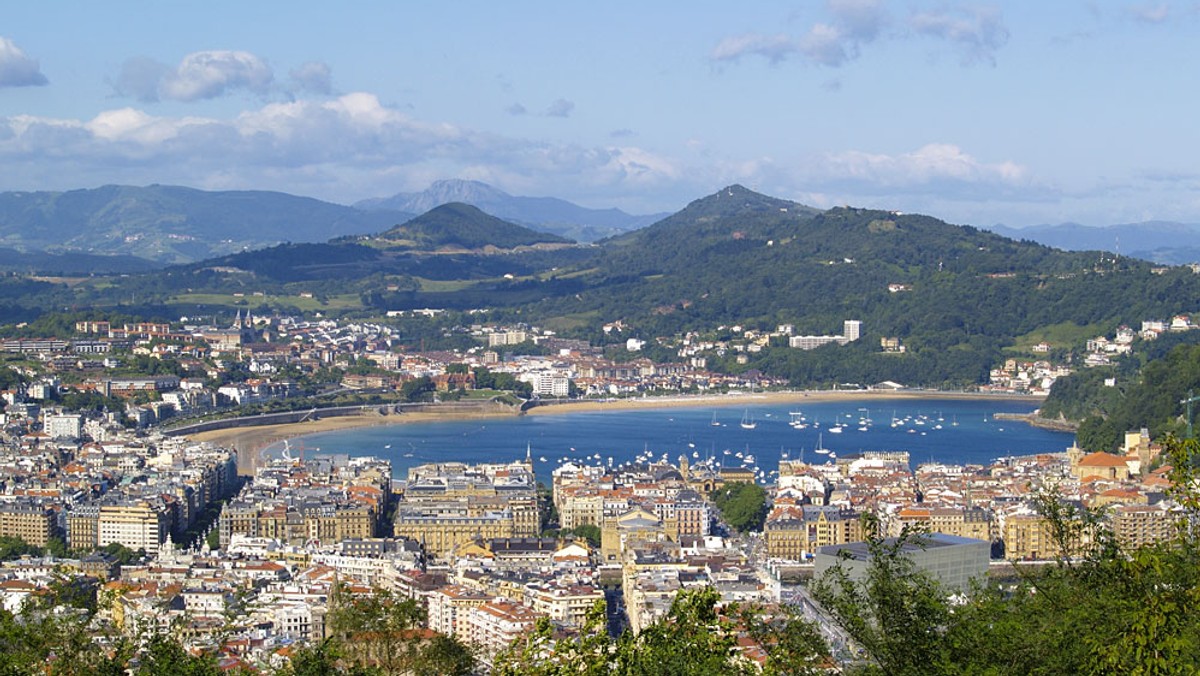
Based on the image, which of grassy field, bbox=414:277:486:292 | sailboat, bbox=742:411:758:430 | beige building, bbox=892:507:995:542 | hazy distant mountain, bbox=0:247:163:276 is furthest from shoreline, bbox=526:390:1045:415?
hazy distant mountain, bbox=0:247:163:276

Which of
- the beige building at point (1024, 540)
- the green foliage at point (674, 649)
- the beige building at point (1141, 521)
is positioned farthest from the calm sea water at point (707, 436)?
the green foliage at point (674, 649)

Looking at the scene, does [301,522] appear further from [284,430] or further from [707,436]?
[284,430]

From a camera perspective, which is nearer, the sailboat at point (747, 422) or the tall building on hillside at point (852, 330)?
the sailboat at point (747, 422)

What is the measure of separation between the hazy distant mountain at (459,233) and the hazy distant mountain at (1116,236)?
221 feet

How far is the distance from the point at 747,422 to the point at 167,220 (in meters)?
Answer: 105

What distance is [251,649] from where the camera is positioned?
515 inches

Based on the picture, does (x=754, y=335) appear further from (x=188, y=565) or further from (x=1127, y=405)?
(x=188, y=565)

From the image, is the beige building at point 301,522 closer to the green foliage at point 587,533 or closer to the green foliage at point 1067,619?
the green foliage at point 587,533

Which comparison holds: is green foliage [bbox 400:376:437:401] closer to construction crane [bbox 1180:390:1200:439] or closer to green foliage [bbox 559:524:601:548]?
construction crane [bbox 1180:390:1200:439]

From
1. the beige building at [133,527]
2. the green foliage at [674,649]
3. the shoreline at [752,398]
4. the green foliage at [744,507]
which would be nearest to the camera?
the green foliage at [674,649]

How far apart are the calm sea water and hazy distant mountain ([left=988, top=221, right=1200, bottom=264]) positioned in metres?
111

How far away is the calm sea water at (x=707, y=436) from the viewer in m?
31.4

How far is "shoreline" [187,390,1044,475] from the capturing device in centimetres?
3434

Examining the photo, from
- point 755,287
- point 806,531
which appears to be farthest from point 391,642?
point 755,287
